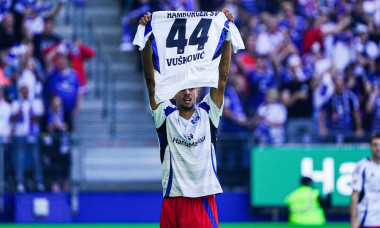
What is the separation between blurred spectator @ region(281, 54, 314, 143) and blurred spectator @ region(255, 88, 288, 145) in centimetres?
18

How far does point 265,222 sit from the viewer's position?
16.2 metres

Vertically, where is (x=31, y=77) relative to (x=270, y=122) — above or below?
above

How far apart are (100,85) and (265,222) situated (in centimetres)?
513

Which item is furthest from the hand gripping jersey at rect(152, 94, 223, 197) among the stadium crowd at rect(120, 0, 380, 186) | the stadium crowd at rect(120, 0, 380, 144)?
the stadium crowd at rect(120, 0, 380, 144)

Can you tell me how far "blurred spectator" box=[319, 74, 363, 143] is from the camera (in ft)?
53.9

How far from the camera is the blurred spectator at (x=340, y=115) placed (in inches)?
647

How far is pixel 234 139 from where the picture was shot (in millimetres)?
15922

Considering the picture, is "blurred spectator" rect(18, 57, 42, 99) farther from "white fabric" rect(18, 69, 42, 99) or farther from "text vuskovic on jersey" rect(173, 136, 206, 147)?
"text vuskovic on jersey" rect(173, 136, 206, 147)

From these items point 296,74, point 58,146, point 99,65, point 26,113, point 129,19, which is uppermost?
point 129,19

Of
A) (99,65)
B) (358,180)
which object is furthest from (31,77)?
(358,180)

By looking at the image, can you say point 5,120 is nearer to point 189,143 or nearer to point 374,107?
point 374,107

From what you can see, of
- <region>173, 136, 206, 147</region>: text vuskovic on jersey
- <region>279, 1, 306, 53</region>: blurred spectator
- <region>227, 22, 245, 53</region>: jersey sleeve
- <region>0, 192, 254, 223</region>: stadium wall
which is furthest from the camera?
<region>279, 1, 306, 53</region>: blurred spectator

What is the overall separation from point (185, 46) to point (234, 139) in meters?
8.36

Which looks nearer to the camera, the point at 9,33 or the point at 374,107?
the point at 374,107
